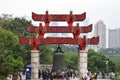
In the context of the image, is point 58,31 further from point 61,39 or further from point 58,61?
point 58,61

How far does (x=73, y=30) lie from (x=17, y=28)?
27.0m

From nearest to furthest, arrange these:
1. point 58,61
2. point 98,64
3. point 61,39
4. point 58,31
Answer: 1. point 58,61
2. point 61,39
3. point 58,31
4. point 98,64

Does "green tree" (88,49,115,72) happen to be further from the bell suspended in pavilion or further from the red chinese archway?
the bell suspended in pavilion

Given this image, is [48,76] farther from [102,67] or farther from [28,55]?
[102,67]

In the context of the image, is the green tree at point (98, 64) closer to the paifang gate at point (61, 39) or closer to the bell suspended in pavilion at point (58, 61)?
the paifang gate at point (61, 39)

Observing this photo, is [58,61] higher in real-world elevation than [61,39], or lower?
lower

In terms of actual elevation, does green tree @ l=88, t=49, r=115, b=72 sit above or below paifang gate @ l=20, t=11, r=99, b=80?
below

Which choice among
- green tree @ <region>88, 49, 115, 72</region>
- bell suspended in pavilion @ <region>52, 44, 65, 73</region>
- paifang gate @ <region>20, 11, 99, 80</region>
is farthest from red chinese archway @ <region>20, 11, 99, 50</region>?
green tree @ <region>88, 49, 115, 72</region>

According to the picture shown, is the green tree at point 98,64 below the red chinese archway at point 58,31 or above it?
below

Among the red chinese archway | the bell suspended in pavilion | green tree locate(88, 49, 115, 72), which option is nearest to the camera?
the bell suspended in pavilion

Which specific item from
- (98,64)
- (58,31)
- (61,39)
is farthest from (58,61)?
(98,64)

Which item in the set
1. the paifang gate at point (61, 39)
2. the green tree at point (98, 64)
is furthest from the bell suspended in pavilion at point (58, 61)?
the green tree at point (98, 64)

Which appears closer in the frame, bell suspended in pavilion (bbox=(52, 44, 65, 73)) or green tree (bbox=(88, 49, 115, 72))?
bell suspended in pavilion (bbox=(52, 44, 65, 73))

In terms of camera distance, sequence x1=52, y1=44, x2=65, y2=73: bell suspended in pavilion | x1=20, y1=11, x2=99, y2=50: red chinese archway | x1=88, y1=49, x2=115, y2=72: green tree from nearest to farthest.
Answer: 1. x1=52, y1=44, x2=65, y2=73: bell suspended in pavilion
2. x1=20, y1=11, x2=99, y2=50: red chinese archway
3. x1=88, y1=49, x2=115, y2=72: green tree
